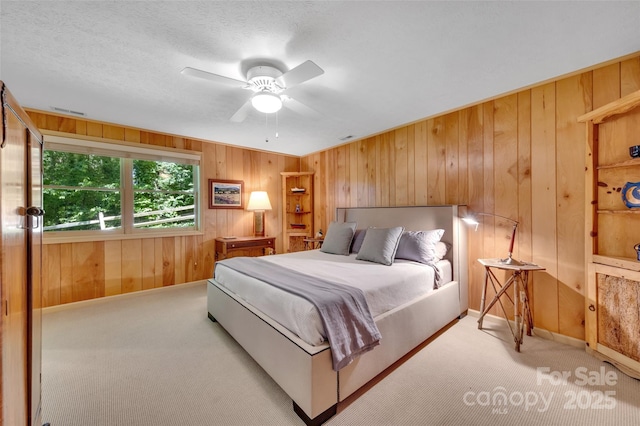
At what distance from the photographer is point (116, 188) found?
3.62 metres

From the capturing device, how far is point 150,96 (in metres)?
2.66

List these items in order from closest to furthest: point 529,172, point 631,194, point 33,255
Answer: point 33,255
point 631,194
point 529,172

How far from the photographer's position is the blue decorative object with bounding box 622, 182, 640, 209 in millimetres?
1888

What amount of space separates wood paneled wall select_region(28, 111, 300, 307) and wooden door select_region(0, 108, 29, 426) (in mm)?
2982

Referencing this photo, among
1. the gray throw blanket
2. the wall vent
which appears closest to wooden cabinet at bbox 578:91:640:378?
the gray throw blanket

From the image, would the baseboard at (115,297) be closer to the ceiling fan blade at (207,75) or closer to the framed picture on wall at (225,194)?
the framed picture on wall at (225,194)

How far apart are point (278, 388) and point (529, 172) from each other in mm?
2977

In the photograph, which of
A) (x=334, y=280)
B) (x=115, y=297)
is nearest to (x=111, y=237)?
(x=115, y=297)

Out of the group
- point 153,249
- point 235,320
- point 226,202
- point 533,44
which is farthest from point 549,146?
point 153,249

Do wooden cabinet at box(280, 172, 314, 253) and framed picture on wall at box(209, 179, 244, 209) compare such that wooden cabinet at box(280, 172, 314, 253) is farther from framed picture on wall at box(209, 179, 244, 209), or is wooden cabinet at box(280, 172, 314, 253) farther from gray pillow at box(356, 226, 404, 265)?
gray pillow at box(356, 226, 404, 265)

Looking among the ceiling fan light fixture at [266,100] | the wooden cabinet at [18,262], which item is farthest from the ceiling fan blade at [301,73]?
the wooden cabinet at [18,262]

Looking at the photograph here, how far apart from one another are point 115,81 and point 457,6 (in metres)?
2.85

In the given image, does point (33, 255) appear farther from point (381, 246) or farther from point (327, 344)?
point (381, 246)

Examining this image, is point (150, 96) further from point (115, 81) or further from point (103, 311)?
point (103, 311)
